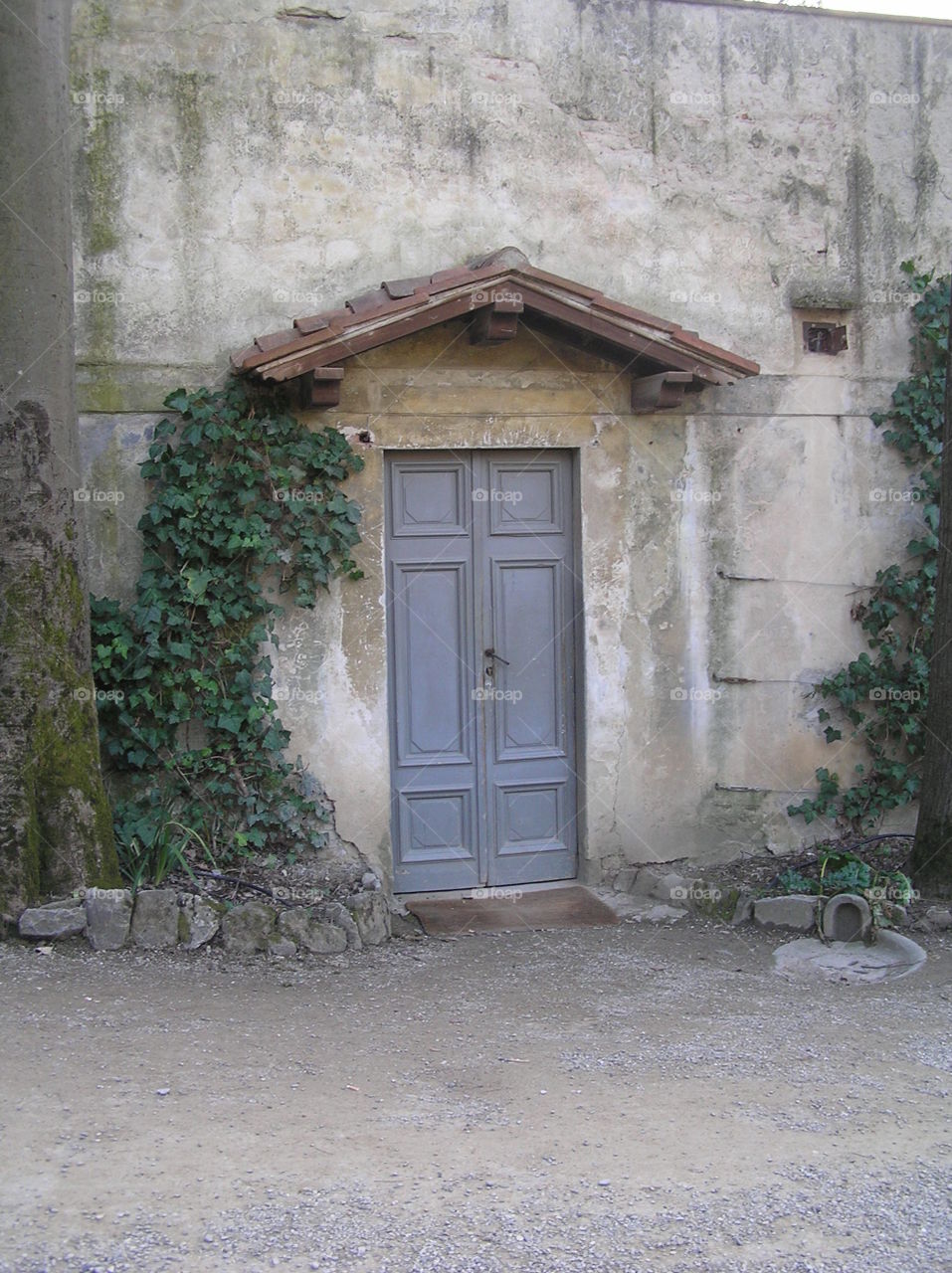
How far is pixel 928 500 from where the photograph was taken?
802cm

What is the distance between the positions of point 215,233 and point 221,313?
0.43 meters

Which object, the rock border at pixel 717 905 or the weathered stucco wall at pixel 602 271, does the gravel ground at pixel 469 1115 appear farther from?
the weathered stucco wall at pixel 602 271

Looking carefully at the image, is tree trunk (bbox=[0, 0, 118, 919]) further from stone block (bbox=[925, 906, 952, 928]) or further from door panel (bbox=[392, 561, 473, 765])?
stone block (bbox=[925, 906, 952, 928])

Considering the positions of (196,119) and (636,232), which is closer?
(196,119)

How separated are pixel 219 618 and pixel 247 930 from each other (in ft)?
5.46

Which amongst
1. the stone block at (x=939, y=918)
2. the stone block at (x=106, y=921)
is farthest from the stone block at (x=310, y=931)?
the stone block at (x=939, y=918)

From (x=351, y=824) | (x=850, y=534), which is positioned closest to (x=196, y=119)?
(x=351, y=824)

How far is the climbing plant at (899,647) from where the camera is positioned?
790cm

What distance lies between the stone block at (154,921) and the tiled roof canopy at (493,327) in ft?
8.55

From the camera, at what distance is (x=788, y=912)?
6.82 m

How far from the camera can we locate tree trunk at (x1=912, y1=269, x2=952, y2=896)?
268 inches

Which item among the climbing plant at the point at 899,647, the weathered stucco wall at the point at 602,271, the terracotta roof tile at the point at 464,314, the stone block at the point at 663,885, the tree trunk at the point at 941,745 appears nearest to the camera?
the terracotta roof tile at the point at 464,314

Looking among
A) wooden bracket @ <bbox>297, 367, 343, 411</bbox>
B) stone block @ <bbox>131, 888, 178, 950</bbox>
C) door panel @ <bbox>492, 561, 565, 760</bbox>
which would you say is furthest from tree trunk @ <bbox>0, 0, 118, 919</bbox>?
door panel @ <bbox>492, 561, 565, 760</bbox>

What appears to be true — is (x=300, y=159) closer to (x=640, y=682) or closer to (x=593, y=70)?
(x=593, y=70)
